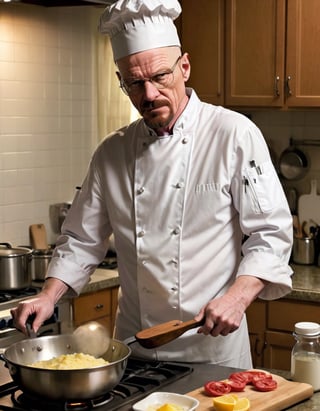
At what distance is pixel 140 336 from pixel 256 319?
203 cm

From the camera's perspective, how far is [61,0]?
12.6 feet

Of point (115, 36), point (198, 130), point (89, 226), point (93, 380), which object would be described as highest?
point (115, 36)

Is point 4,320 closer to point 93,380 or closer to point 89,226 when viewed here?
point 89,226

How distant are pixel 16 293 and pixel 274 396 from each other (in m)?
1.90

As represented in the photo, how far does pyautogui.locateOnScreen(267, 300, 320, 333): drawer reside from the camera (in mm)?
3627

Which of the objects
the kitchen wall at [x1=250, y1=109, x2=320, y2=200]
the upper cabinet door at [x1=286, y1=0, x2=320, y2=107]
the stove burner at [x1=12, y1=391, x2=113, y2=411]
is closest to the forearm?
the stove burner at [x1=12, y1=391, x2=113, y2=411]

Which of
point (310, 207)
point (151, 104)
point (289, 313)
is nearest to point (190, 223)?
point (151, 104)

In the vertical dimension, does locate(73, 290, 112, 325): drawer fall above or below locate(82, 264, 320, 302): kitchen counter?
below

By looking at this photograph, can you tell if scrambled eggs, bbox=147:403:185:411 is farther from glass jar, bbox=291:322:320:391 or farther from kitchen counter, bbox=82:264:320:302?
kitchen counter, bbox=82:264:320:302

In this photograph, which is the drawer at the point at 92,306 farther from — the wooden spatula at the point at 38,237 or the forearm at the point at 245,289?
the forearm at the point at 245,289

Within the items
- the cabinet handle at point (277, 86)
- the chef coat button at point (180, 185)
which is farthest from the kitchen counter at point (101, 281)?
the chef coat button at point (180, 185)

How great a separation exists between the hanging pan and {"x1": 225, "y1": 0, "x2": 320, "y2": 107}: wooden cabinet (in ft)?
1.36

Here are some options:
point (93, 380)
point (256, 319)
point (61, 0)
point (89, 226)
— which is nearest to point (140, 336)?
point (93, 380)

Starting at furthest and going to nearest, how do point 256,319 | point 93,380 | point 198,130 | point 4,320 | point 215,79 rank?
point 215,79, point 256,319, point 4,320, point 198,130, point 93,380
